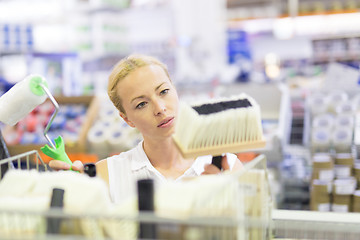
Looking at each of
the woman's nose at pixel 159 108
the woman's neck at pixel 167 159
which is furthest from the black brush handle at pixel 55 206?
the woman's neck at pixel 167 159

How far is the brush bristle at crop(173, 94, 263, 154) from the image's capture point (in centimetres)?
109

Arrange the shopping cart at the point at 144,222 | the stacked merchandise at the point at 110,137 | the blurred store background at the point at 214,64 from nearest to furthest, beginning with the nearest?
the shopping cart at the point at 144,222, the blurred store background at the point at 214,64, the stacked merchandise at the point at 110,137

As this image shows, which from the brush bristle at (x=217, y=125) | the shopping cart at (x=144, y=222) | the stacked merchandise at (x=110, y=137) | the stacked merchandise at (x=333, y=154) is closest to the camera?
the shopping cart at (x=144, y=222)

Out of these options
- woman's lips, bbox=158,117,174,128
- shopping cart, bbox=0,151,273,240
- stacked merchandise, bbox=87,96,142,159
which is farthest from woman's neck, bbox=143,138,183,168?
stacked merchandise, bbox=87,96,142,159

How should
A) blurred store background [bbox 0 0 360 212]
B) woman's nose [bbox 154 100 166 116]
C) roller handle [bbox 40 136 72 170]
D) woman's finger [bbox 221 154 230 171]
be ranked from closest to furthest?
woman's finger [bbox 221 154 230 171], roller handle [bbox 40 136 72 170], woman's nose [bbox 154 100 166 116], blurred store background [bbox 0 0 360 212]

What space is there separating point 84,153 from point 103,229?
3.47m

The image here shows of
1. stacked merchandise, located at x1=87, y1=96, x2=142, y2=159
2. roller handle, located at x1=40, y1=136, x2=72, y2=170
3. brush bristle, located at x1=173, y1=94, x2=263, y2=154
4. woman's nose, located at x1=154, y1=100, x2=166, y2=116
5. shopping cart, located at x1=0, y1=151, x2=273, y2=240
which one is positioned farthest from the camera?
stacked merchandise, located at x1=87, y1=96, x2=142, y2=159

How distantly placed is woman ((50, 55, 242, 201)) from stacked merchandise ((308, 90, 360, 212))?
5.61 feet

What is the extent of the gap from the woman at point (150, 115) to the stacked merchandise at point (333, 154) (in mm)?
1711

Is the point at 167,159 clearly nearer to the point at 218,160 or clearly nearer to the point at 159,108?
the point at 159,108

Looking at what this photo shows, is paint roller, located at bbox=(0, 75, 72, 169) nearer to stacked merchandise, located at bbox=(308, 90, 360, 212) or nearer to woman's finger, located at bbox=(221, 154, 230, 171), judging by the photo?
woman's finger, located at bbox=(221, 154, 230, 171)

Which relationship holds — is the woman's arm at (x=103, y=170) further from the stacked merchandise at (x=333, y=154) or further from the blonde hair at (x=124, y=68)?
the stacked merchandise at (x=333, y=154)

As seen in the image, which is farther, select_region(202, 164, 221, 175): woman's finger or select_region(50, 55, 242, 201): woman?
select_region(50, 55, 242, 201): woman

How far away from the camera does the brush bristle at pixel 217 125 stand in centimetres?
109
